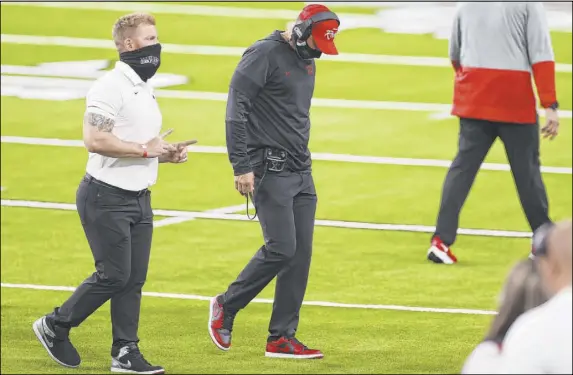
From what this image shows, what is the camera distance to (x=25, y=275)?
1100 centimetres

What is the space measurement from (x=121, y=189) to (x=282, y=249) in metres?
1.02

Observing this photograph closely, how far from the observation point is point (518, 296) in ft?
14.5

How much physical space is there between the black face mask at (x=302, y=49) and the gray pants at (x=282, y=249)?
0.68 m

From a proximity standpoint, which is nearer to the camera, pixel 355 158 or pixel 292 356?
pixel 292 356

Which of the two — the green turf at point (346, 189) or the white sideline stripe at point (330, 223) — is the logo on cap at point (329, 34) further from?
the green turf at point (346, 189)

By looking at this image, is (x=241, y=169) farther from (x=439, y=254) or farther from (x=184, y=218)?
(x=184, y=218)

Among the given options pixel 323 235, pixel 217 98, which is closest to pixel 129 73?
pixel 323 235

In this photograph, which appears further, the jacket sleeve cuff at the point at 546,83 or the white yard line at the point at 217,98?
the white yard line at the point at 217,98

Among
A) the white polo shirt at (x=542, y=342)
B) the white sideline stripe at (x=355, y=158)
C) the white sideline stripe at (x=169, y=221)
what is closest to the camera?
the white polo shirt at (x=542, y=342)

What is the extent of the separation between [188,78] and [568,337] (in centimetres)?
1518

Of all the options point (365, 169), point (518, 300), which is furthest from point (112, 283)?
point (365, 169)

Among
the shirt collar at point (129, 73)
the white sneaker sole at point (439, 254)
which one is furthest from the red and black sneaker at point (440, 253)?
the shirt collar at point (129, 73)

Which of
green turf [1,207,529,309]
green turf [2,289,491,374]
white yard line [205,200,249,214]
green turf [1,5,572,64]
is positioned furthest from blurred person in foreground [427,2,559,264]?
green turf [1,5,572,64]

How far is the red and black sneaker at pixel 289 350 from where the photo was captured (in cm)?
870
